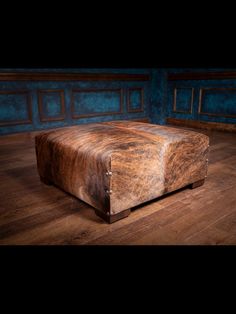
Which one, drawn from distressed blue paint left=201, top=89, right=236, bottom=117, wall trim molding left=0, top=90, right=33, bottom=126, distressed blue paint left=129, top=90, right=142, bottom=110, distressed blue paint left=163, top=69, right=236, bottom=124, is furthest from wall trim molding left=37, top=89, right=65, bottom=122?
distressed blue paint left=201, top=89, right=236, bottom=117

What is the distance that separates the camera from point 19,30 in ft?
1.60

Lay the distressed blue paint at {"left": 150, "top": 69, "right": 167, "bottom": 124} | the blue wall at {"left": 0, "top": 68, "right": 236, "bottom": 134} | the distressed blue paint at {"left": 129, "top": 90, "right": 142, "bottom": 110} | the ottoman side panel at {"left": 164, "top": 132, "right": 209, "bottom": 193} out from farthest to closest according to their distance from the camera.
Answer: the distressed blue paint at {"left": 150, "top": 69, "right": 167, "bottom": 124}
the distressed blue paint at {"left": 129, "top": 90, "right": 142, "bottom": 110}
the blue wall at {"left": 0, "top": 68, "right": 236, "bottom": 134}
the ottoman side panel at {"left": 164, "top": 132, "right": 209, "bottom": 193}

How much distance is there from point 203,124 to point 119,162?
3253mm

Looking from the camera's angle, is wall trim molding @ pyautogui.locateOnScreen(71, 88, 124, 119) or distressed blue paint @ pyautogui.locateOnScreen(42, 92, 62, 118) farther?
wall trim molding @ pyautogui.locateOnScreen(71, 88, 124, 119)

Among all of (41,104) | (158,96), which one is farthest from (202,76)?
(41,104)

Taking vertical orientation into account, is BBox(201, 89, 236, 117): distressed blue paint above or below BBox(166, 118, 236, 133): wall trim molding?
above

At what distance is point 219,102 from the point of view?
160 inches

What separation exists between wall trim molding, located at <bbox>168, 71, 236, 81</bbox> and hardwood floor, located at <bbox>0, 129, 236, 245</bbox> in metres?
2.21

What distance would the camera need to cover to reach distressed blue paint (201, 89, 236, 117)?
155 inches

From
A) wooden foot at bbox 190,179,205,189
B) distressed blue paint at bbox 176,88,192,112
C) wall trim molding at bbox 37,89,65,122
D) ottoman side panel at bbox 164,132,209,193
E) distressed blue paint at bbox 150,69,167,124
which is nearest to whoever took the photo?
ottoman side panel at bbox 164,132,209,193

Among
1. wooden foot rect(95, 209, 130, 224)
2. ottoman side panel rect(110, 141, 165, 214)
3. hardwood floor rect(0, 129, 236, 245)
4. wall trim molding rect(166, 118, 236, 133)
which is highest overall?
ottoman side panel rect(110, 141, 165, 214)

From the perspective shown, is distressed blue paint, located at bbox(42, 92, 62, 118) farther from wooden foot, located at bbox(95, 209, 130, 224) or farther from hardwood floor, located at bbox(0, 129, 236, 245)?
wooden foot, located at bbox(95, 209, 130, 224)
